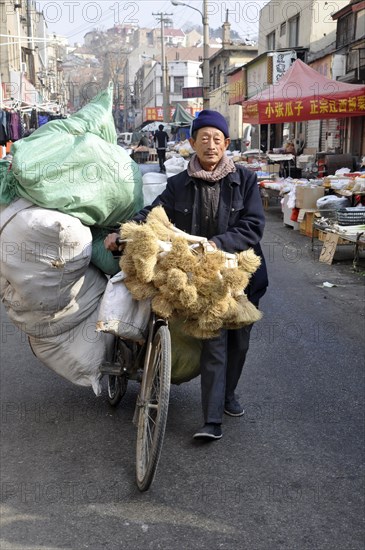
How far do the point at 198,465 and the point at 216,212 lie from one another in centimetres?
150

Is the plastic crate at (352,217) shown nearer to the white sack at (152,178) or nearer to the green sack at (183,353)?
the white sack at (152,178)

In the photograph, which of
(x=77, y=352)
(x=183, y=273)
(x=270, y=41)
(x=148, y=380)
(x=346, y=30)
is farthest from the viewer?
(x=270, y=41)

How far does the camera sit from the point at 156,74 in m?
79.5

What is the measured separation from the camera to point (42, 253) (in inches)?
135

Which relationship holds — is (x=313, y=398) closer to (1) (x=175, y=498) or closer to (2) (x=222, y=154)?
(1) (x=175, y=498)

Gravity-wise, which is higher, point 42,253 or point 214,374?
point 42,253

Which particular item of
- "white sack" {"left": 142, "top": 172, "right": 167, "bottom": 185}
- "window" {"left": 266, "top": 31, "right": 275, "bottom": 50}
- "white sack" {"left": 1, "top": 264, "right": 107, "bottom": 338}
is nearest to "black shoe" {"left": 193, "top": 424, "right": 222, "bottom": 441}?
"white sack" {"left": 1, "top": 264, "right": 107, "bottom": 338}

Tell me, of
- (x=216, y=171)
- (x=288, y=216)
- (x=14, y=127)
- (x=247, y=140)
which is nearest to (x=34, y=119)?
(x=14, y=127)

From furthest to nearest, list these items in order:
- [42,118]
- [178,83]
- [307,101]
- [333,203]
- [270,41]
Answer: [178,83]
[270,41]
[42,118]
[307,101]
[333,203]

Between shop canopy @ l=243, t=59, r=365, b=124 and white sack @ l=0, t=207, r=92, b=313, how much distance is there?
34.2 ft

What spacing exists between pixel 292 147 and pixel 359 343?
693 inches

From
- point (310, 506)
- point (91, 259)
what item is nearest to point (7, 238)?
point (91, 259)

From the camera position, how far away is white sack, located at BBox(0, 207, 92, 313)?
340cm

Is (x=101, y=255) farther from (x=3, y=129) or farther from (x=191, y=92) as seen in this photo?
(x=191, y=92)
